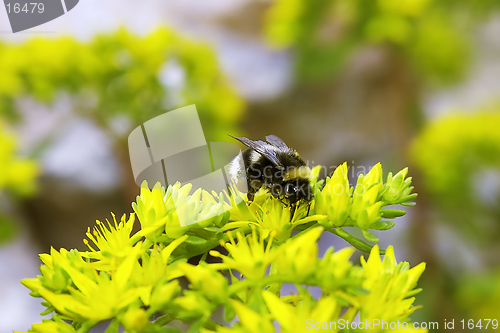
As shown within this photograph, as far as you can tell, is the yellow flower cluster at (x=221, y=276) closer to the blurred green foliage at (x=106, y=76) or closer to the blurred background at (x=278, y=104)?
the blurred background at (x=278, y=104)

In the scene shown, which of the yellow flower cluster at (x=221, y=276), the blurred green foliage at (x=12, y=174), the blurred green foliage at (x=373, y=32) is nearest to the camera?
the yellow flower cluster at (x=221, y=276)

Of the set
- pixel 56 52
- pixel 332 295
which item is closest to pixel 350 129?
pixel 56 52

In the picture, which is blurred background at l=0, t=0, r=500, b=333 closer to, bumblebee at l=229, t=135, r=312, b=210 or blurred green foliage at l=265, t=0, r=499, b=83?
blurred green foliage at l=265, t=0, r=499, b=83

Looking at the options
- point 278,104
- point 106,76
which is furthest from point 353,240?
point 278,104

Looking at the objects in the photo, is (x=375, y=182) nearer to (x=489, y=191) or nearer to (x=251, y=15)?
(x=489, y=191)

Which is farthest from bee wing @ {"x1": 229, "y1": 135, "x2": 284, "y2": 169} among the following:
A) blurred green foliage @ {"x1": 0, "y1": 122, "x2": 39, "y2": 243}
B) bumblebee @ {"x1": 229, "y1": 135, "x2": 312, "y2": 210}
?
blurred green foliage @ {"x1": 0, "y1": 122, "x2": 39, "y2": 243}

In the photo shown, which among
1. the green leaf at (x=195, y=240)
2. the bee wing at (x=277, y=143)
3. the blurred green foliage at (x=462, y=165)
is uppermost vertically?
the bee wing at (x=277, y=143)

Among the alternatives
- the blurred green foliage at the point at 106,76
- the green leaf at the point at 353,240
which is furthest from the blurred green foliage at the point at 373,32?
the green leaf at the point at 353,240
